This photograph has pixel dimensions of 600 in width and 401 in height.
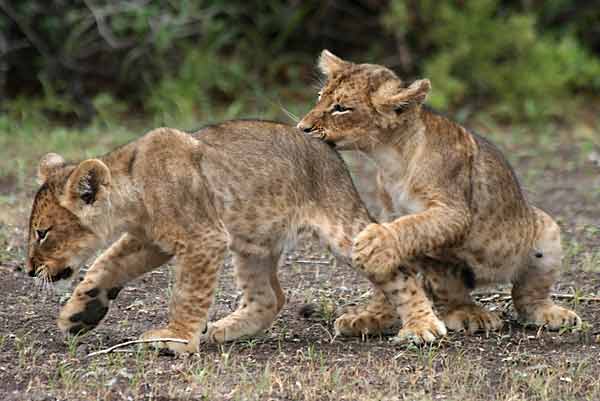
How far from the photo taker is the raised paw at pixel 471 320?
6.35m

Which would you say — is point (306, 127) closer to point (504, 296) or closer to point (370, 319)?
point (370, 319)

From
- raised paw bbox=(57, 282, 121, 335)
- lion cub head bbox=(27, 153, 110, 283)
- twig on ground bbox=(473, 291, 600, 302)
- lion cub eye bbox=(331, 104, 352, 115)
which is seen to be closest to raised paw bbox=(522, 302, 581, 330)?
twig on ground bbox=(473, 291, 600, 302)

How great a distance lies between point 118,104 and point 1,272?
5904 mm

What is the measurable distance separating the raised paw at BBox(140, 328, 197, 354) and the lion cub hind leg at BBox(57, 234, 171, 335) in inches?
14.1

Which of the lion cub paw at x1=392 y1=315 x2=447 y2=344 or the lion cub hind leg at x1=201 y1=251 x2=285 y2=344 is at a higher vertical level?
the lion cub paw at x1=392 y1=315 x2=447 y2=344

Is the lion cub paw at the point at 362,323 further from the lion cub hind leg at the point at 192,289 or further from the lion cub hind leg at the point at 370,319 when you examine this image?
the lion cub hind leg at the point at 192,289

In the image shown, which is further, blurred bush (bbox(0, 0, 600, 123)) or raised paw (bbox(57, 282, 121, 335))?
blurred bush (bbox(0, 0, 600, 123))

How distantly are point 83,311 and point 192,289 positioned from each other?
22.3 inches

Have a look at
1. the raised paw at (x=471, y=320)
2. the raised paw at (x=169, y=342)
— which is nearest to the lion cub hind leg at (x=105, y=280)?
the raised paw at (x=169, y=342)

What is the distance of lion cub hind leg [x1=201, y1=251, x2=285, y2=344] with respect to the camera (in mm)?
6289

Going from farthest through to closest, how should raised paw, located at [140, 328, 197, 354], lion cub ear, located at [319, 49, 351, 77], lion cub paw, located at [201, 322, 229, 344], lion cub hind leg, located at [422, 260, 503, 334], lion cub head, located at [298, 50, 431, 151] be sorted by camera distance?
lion cub ear, located at [319, 49, 351, 77]
lion cub hind leg, located at [422, 260, 503, 334]
lion cub head, located at [298, 50, 431, 151]
lion cub paw, located at [201, 322, 229, 344]
raised paw, located at [140, 328, 197, 354]

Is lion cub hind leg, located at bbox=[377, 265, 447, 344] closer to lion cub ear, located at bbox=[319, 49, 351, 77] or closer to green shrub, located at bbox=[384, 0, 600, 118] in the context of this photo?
lion cub ear, located at bbox=[319, 49, 351, 77]

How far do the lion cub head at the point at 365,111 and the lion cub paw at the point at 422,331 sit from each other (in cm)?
93

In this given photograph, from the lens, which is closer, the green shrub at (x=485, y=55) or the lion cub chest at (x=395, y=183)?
the lion cub chest at (x=395, y=183)
